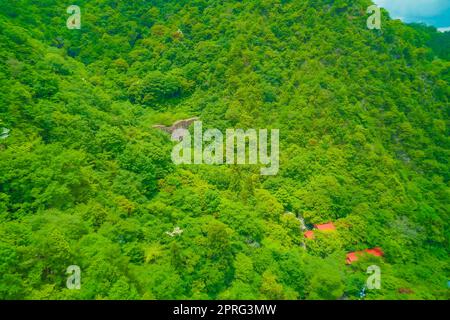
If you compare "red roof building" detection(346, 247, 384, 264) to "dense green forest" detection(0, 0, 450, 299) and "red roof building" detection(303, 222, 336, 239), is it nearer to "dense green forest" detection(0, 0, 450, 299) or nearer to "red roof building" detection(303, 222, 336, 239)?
"dense green forest" detection(0, 0, 450, 299)

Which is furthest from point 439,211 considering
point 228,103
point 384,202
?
point 228,103

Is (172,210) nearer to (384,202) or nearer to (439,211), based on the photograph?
(384,202)

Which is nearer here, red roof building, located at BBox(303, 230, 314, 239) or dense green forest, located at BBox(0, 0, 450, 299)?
dense green forest, located at BBox(0, 0, 450, 299)

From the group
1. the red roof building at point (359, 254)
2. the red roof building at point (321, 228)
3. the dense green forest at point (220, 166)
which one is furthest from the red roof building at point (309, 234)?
the red roof building at point (359, 254)

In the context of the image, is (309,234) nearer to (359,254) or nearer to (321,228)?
(321,228)

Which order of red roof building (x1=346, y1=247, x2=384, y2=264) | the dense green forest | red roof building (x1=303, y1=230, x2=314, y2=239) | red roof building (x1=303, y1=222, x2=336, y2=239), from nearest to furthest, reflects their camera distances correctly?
the dense green forest, red roof building (x1=346, y1=247, x2=384, y2=264), red roof building (x1=303, y1=230, x2=314, y2=239), red roof building (x1=303, y1=222, x2=336, y2=239)

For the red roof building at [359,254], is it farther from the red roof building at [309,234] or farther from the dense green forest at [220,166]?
the red roof building at [309,234]

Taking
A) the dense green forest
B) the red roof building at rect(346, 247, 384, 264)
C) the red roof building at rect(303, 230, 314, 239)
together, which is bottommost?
the red roof building at rect(346, 247, 384, 264)

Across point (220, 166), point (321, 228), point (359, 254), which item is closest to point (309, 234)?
point (321, 228)

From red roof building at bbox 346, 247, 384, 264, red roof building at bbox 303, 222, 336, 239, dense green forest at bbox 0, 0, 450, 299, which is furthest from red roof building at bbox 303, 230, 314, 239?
red roof building at bbox 346, 247, 384, 264

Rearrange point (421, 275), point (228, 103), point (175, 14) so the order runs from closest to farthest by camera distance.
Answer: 1. point (421, 275)
2. point (228, 103)
3. point (175, 14)
